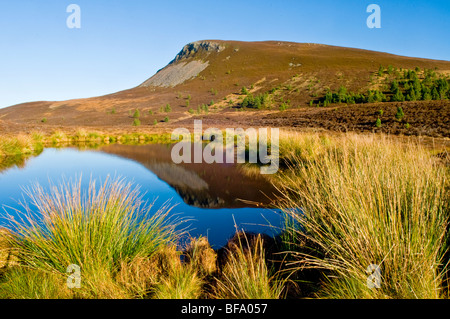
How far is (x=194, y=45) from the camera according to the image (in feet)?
264

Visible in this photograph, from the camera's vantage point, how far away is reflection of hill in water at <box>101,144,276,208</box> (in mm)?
5270

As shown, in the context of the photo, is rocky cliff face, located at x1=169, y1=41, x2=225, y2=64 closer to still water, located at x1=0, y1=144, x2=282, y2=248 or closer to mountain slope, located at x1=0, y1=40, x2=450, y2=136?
mountain slope, located at x1=0, y1=40, x2=450, y2=136

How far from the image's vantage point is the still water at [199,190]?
3.90 meters

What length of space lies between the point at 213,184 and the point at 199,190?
2.11ft

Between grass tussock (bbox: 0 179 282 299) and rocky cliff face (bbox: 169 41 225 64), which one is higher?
rocky cliff face (bbox: 169 41 225 64)

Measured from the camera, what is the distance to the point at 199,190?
6.11 meters

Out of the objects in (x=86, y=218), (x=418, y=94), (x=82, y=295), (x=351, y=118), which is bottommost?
(x=82, y=295)

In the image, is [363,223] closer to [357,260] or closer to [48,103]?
[357,260]

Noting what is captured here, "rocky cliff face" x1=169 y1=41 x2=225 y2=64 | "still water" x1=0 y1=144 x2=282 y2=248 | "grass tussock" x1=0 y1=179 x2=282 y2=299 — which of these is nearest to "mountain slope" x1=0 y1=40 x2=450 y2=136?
"rocky cliff face" x1=169 y1=41 x2=225 y2=64

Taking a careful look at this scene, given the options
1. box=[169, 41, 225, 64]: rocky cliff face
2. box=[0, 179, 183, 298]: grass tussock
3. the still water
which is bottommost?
the still water

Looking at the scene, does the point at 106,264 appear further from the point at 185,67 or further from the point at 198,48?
the point at 198,48

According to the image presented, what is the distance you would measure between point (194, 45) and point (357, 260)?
86062 mm
